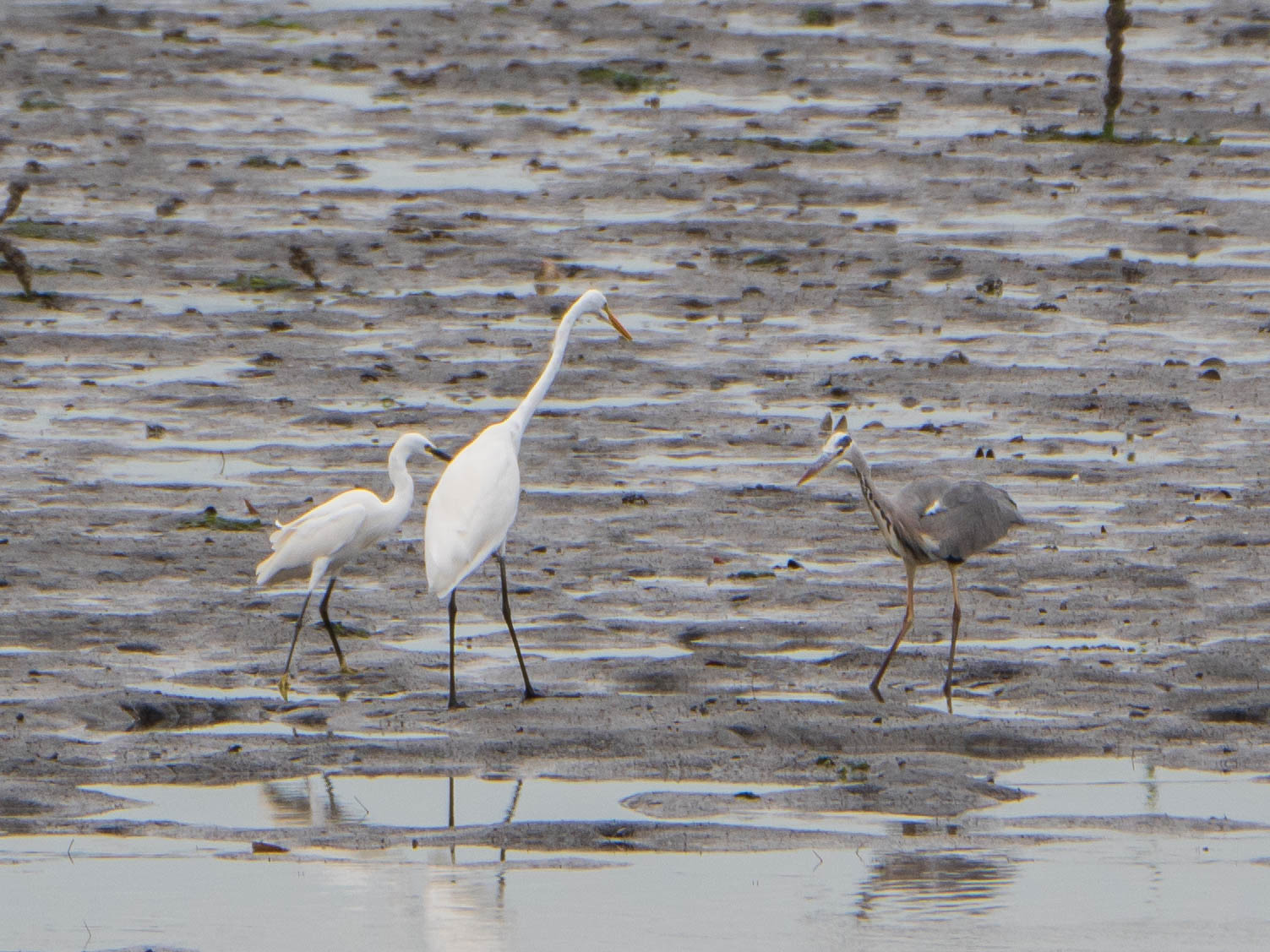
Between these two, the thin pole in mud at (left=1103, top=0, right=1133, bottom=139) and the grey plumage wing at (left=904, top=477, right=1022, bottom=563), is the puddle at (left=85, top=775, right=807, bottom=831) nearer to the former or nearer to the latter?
the grey plumage wing at (left=904, top=477, right=1022, bottom=563)

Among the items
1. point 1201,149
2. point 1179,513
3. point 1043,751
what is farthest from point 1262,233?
point 1043,751

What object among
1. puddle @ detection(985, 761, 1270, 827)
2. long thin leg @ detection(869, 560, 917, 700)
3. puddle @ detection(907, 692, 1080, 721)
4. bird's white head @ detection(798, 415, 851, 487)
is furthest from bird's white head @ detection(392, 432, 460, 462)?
puddle @ detection(985, 761, 1270, 827)

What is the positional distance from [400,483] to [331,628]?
3.19 feet

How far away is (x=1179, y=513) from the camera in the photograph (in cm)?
1184

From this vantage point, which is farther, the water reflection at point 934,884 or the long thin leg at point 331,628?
the long thin leg at point 331,628

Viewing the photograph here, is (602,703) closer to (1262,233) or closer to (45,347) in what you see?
(45,347)

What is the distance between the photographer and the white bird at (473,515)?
9180 mm

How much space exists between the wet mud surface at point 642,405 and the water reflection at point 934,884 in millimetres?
238

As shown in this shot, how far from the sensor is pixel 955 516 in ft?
31.2

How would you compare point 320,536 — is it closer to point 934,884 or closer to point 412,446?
point 412,446

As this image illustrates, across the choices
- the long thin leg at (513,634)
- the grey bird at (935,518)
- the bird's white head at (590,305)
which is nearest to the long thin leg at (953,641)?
the grey bird at (935,518)

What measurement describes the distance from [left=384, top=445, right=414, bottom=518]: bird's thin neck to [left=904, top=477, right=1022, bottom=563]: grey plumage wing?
217cm

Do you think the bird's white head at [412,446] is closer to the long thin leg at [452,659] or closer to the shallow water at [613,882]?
the long thin leg at [452,659]

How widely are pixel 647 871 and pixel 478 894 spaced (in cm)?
56
